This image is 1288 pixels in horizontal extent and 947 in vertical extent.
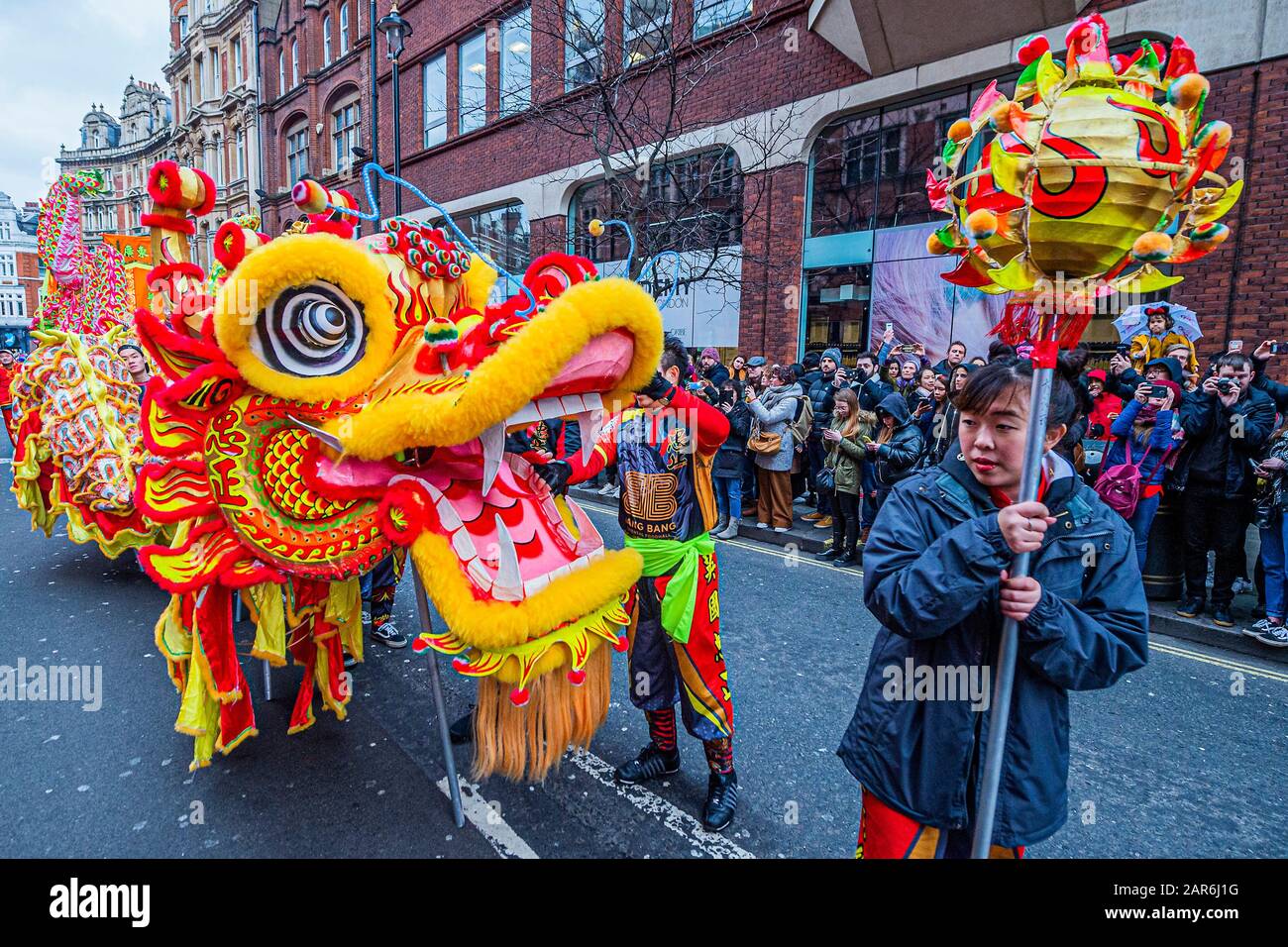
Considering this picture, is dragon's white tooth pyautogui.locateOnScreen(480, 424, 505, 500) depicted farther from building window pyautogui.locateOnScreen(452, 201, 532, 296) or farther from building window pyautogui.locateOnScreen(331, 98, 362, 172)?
building window pyautogui.locateOnScreen(331, 98, 362, 172)

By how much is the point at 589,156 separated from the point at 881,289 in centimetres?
615

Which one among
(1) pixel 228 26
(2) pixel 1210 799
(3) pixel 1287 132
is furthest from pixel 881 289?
(1) pixel 228 26

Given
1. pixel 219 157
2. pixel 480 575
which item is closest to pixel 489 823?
pixel 480 575

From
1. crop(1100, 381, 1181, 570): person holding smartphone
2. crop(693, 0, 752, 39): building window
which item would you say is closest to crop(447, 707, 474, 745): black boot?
crop(1100, 381, 1181, 570): person holding smartphone

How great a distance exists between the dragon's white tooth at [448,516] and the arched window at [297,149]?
24.7 m

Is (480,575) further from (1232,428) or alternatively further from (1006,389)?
(1232,428)

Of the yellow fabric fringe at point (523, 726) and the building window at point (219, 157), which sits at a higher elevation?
the building window at point (219, 157)

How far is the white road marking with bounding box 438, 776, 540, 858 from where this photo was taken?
8.29 feet

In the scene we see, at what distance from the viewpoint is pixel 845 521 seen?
672cm

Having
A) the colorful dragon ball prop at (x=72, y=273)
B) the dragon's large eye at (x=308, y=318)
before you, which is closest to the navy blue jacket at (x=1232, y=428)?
the dragon's large eye at (x=308, y=318)

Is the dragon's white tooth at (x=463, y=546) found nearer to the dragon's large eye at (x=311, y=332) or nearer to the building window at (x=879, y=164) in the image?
the dragon's large eye at (x=311, y=332)

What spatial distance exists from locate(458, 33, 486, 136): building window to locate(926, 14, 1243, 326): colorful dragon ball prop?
15.7m

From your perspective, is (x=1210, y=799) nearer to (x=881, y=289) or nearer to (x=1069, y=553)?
(x=1069, y=553)

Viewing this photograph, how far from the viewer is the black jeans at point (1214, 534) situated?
15.8 ft
